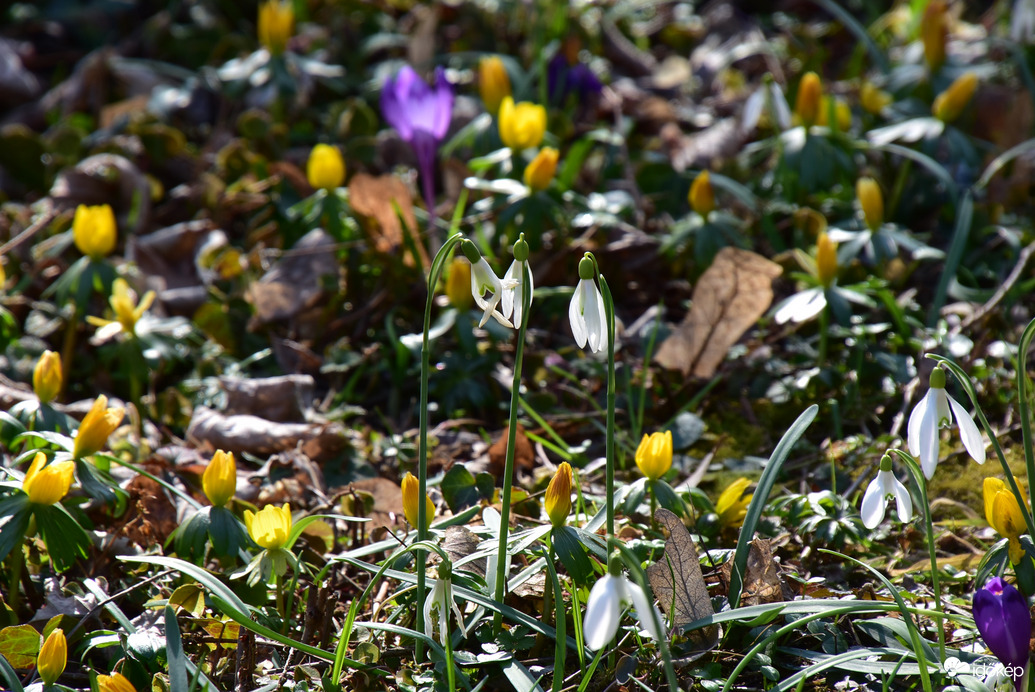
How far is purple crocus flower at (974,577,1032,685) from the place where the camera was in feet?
3.84

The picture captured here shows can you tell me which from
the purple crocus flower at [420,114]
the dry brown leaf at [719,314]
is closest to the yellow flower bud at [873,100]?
the dry brown leaf at [719,314]

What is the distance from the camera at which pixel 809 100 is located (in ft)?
8.38

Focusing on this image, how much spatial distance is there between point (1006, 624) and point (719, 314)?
118cm

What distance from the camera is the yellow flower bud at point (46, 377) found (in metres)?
1.75

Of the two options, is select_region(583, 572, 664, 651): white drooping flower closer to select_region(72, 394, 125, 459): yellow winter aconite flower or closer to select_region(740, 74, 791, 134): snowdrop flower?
select_region(72, 394, 125, 459): yellow winter aconite flower

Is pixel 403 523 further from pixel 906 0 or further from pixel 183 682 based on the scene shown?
pixel 906 0

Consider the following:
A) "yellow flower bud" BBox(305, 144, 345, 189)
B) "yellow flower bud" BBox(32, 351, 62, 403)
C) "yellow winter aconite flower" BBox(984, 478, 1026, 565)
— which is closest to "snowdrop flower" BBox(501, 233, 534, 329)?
"yellow winter aconite flower" BBox(984, 478, 1026, 565)

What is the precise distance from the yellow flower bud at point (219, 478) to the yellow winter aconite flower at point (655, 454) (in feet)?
2.32

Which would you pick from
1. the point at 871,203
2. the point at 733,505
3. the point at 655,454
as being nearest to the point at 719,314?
the point at 871,203

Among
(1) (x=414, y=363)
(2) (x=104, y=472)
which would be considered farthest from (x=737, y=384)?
(2) (x=104, y=472)

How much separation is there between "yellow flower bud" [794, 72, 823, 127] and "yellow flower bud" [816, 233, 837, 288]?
26.6 inches

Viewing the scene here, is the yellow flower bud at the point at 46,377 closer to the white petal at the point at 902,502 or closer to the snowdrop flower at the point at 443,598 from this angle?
the snowdrop flower at the point at 443,598

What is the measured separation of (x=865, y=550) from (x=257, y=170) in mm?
2404

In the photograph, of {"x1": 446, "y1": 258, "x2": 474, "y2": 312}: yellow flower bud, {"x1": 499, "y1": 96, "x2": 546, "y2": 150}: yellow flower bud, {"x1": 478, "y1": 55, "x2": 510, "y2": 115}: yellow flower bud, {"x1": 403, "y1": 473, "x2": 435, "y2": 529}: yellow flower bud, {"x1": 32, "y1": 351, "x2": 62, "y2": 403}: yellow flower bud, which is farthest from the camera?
{"x1": 478, "y1": 55, "x2": 510, "y2": 115}: yellow flower bud
